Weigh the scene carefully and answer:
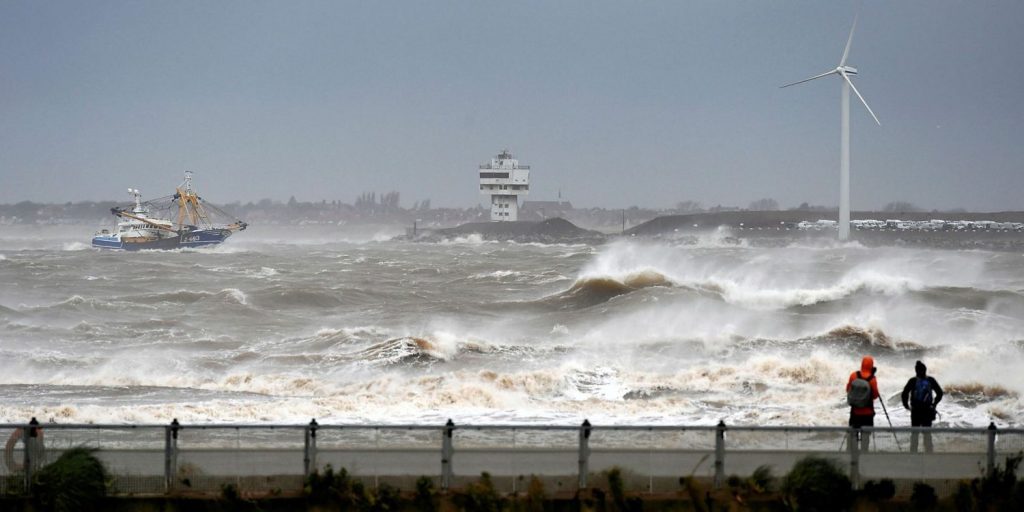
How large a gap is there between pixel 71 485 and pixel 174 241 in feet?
336

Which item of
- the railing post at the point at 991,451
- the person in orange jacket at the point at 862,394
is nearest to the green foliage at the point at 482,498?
the person in orange jacket at the point at 862,394

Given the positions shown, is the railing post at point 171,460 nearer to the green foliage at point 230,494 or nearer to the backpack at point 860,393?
the green foliage at point 230,494

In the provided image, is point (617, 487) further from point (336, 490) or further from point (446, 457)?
point (336, 490)

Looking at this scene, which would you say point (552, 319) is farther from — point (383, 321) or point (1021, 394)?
point (1021, 394)

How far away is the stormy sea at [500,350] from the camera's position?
1428cm

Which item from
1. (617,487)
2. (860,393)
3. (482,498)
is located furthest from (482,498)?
(860,393)

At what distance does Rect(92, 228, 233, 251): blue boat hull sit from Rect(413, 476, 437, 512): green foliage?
10050 cm

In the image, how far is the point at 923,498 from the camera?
6.59 metres

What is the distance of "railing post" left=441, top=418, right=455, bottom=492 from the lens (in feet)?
21.6

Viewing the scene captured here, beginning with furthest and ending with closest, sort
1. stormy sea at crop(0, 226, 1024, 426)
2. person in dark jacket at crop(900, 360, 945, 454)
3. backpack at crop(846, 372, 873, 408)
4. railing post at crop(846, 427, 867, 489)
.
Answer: stormy sea at crop(0, 226, 1024, 426) < person in dark jacket at crop(900, 360, 945, 454) < backpack at crop(846, 372, 873, 408) < railing post at crop(846, 427, 867, 489)

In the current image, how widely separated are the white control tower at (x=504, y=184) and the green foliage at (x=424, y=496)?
13410 centimetres

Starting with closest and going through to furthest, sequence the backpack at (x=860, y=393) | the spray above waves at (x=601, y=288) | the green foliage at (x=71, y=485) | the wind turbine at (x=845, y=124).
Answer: the green foliage at (x=71, y=485) → the backpack at (x=860, y=393) → the spray above waves at (x=601, y=288) → the wind turbine at (x=845, y=124)

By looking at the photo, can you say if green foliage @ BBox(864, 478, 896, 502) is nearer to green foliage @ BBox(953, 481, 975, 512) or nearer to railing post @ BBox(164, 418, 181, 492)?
green foliage @ BBox(953, 481, 975, 512)

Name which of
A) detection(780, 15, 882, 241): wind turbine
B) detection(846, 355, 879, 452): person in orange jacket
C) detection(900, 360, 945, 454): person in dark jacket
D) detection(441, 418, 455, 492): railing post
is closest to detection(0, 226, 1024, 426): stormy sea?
detection(900, 360, 945, 454): person in dark jacket
